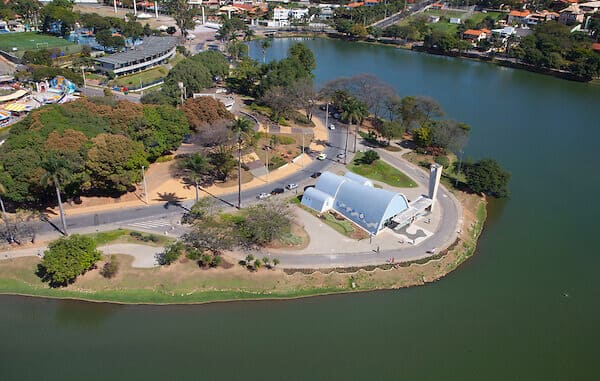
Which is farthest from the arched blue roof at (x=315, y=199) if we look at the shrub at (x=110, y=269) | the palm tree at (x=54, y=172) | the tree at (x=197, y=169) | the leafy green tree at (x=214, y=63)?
the leafy green tree at (x=214, y=63)

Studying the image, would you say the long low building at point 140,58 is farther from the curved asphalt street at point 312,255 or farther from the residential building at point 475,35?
the residential building at point 475,35

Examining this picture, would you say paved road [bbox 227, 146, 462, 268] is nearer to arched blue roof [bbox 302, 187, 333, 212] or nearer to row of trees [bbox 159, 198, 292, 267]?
row of trees [bbox 159, 198, 292, 267]

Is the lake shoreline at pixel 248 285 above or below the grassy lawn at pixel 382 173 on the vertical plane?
below

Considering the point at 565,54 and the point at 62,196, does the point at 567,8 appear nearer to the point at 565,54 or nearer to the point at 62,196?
the point at 565,54

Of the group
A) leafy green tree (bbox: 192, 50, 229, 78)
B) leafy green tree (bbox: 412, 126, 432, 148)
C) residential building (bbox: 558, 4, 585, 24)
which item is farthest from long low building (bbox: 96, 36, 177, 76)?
residential building (bbox: 558, 4, 585, 24)

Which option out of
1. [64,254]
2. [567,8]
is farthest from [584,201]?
[567,8]

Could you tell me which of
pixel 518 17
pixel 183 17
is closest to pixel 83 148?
pixel 183 17
